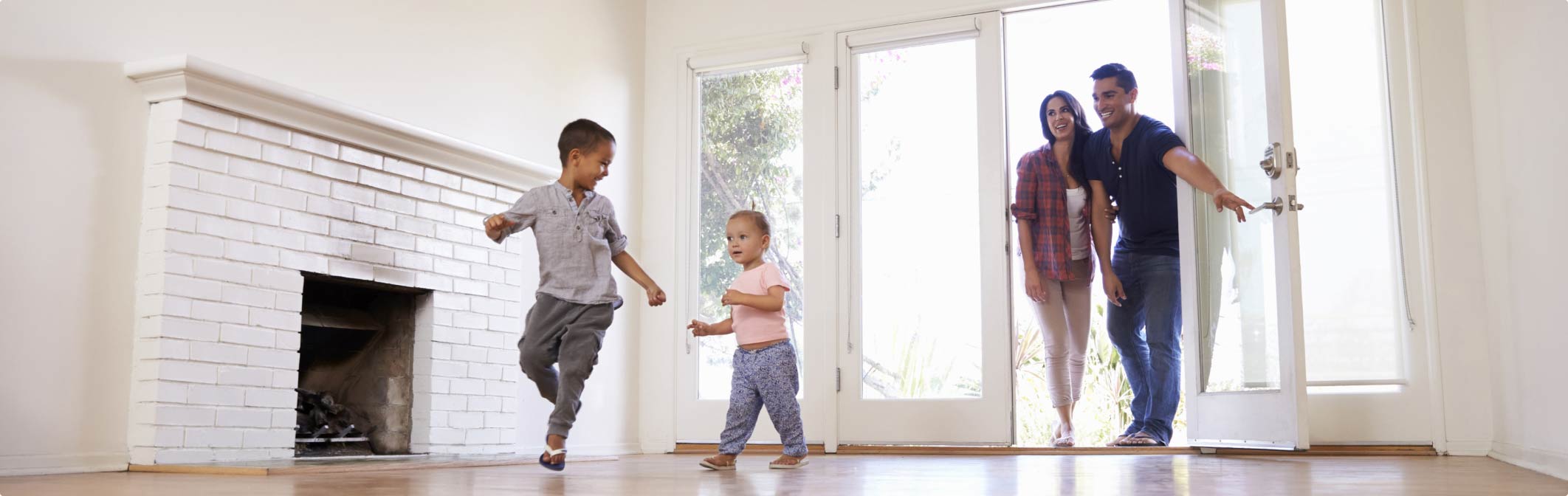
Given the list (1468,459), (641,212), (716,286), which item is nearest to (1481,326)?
(1468,459)

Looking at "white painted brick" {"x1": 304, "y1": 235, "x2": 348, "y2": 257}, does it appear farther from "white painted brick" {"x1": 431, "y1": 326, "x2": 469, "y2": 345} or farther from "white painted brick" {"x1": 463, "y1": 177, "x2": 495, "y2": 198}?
"white painted brick" {"x1": 463, "y1": 177, "x2": 495, "y2": 198}

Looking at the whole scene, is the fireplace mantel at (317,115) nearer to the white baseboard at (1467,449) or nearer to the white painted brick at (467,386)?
the white painted brick at (467,386)

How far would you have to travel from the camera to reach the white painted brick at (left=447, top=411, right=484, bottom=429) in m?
3.78

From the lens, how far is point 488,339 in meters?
4.00

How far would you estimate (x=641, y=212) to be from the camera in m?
5.09

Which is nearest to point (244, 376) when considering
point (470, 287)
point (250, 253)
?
point (250, 253)

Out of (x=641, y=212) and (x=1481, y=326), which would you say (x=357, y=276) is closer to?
(x=641, y=212)

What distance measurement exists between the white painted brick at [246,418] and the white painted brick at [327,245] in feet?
1.59

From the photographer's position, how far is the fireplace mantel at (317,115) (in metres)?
2.85

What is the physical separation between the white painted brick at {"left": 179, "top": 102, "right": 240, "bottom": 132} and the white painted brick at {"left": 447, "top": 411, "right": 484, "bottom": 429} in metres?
1.21

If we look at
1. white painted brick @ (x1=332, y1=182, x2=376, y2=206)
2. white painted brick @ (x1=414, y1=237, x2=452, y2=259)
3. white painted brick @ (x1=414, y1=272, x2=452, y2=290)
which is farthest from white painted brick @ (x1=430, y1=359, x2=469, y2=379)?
white painted brick @ (x1=332, y1=182, x2=376, y2=206)

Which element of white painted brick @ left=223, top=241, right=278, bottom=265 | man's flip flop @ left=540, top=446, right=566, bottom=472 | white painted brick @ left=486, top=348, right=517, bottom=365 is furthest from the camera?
white painted brick @ left=486, top=348, right=517, bottom=365

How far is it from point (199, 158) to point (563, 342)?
3.46ft

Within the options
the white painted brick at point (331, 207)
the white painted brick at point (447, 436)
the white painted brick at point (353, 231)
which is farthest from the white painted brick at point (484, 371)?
the white painted brick at point (331, 207)
